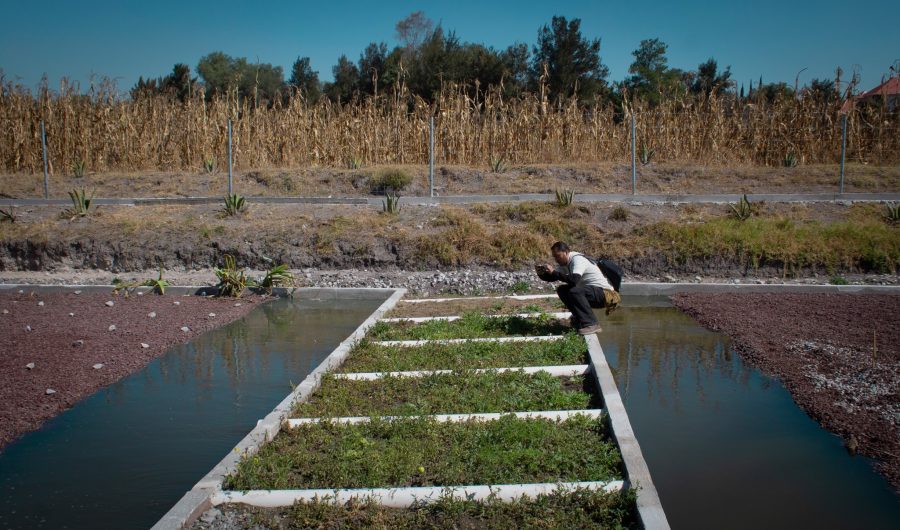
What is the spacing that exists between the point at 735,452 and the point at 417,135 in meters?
18.3

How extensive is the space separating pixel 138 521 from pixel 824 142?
897 inches

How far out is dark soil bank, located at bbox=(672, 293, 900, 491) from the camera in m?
5.83

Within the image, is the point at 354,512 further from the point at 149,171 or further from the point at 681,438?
the point at 149,171

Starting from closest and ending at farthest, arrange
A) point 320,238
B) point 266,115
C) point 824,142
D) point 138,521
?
point 138,521
point 320,238
point 824,142
point 266,115

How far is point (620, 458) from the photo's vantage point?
4848mm

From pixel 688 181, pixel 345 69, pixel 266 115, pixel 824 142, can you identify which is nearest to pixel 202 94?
pixel 266 115

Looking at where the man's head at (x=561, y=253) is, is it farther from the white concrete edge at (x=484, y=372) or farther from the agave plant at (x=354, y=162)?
the agave plant at (x=354, y=162)

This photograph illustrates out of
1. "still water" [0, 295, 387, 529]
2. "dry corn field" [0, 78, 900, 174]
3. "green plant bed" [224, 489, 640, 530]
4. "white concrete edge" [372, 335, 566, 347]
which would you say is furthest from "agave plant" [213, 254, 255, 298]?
"dry corn field" [0, 78, 900, 174]

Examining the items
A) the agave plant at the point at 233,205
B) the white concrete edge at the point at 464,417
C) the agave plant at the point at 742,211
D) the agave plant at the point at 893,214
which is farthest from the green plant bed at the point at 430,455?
the agave plant at the point at 893,214

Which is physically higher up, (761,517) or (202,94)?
(202,94)

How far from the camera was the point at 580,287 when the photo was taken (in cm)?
815

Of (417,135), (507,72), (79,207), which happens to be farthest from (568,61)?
(79,207)

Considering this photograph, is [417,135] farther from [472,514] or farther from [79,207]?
[472,514]

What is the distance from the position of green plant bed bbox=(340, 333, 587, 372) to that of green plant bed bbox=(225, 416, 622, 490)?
5.38 ft
